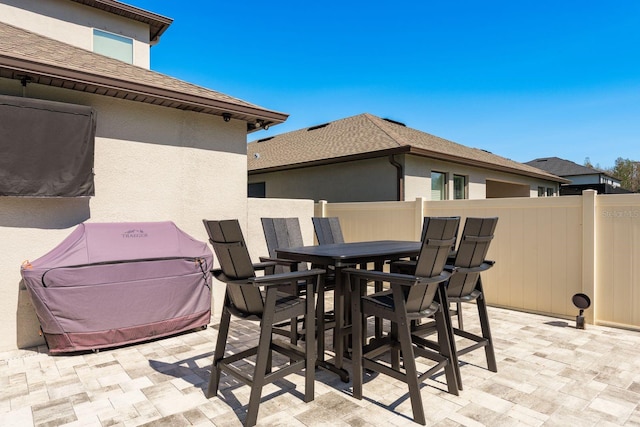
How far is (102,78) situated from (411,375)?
4.55 meters

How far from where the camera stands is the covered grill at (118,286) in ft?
12.7

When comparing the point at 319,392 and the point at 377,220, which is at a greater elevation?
the point at 377,220

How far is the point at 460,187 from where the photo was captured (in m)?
10.6

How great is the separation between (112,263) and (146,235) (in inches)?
27.0

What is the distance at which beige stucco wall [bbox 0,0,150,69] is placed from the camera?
7206 millimetres

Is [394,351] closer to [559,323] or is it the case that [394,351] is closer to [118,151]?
[559,323]

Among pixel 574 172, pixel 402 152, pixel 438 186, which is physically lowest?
pixel 438 186

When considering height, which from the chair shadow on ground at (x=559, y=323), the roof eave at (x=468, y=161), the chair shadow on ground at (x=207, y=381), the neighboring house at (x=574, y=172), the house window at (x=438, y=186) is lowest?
the chair shadow on ground at (x=559, y=323)

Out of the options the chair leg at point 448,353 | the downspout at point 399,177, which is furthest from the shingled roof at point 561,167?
the chair leg at point 448,353

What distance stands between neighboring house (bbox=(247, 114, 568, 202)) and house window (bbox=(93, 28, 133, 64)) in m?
4.93

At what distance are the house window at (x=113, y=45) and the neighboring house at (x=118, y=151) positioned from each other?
2.81m

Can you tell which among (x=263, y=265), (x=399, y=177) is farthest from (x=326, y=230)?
(x=399, y=177)

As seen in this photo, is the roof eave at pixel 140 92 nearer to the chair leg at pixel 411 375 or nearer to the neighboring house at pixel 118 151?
the neighboring house at pixel 118 151

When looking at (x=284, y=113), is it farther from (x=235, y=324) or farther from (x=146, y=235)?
(x=235, y=324)
